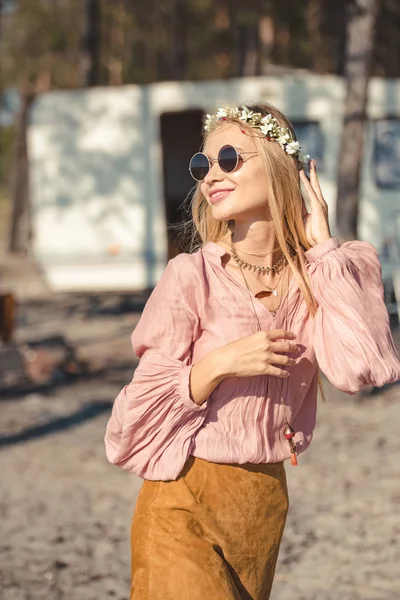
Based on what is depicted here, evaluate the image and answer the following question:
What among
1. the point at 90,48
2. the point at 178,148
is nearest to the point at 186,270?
the point at 178,148

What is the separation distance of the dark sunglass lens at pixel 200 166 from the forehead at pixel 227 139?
0.10ft

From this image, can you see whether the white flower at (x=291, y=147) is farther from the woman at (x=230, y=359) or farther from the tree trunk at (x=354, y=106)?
the tree trunk at (x=354, y=106)

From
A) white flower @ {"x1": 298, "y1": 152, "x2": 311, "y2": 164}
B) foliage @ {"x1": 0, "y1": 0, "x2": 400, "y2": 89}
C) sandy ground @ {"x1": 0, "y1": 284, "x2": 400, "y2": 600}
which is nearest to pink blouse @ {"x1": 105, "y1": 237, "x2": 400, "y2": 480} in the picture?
white flower @ {"x1": 298, "y1": 152, "x2": 311, "y2": 164}

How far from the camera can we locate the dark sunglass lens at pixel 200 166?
91.9 inches

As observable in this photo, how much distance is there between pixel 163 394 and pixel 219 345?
0.57 feet

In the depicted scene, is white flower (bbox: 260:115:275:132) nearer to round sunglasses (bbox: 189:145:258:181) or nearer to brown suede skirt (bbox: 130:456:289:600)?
round sunglasses (bbox: 189:145:258:181)

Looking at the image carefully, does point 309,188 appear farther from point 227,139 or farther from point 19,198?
point 19,198

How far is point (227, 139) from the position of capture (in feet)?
7.67

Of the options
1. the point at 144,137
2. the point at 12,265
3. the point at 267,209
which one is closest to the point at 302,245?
the point at 267,209

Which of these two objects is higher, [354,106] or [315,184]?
[354,106]

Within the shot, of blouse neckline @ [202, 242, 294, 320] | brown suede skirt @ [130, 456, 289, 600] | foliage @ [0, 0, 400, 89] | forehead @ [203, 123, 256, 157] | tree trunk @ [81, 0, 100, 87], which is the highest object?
foliage @ [0, 0, 400, 89]

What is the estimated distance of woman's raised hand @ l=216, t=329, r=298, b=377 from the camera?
2080mm

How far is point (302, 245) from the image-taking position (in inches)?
92.7

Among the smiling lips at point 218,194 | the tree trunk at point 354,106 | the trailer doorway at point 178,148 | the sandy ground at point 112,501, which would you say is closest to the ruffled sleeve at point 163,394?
the smiling lips at point 218,194
